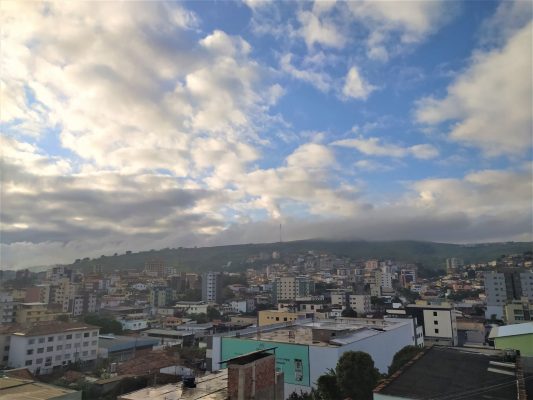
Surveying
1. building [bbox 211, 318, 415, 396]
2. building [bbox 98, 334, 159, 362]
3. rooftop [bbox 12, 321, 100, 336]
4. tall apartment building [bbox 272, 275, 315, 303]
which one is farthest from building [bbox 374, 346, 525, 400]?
tall apartment building [bbox 272, 275, 315, 303]

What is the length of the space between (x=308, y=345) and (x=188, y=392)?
47.3 feet

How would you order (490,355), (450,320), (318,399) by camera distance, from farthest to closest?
(450,320) < (318,399) < (490,355)

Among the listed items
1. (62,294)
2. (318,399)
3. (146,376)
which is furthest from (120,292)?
(318,399)

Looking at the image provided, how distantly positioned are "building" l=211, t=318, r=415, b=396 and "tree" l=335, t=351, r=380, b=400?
4.89 metres

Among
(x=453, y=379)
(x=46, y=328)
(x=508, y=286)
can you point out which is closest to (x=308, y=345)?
(x=453, y=379)

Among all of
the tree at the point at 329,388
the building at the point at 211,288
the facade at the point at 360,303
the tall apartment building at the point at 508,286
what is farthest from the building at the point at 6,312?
the tall apartment building at the point at 508,286

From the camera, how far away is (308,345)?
24.3 metres

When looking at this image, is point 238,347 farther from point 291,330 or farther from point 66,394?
point 66,394

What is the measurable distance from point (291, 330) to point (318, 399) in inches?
518

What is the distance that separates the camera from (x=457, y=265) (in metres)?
167

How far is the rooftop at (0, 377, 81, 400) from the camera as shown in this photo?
1324 cm

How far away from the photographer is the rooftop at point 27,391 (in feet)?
43.4

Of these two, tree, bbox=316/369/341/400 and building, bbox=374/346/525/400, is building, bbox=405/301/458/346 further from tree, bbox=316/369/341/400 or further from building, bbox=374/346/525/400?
building, bbox=374/346/525/400

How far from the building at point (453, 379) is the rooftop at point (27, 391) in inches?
422
